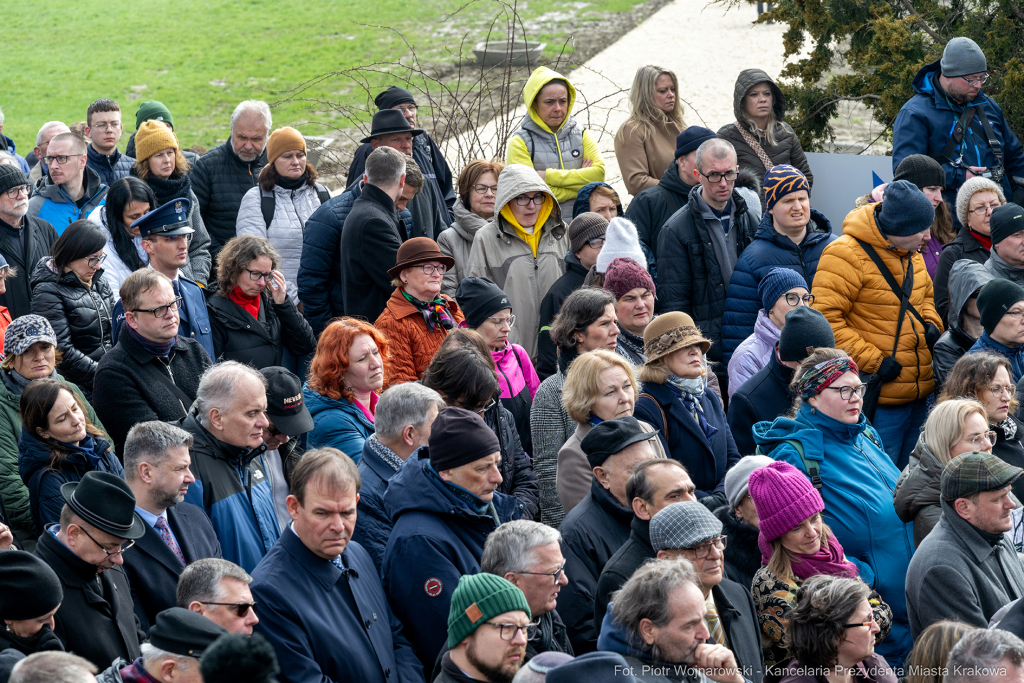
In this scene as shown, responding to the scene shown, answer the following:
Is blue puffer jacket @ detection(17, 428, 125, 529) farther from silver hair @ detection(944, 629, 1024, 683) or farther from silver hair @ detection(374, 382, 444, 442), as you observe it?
silver hair @ detection(944, 629, 1024, 683)

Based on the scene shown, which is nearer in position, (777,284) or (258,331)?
(777,284)

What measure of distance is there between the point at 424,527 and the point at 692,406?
1814 millimetres

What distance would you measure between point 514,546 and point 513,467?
1.46 metres

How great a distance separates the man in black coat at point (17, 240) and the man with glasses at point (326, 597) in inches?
150

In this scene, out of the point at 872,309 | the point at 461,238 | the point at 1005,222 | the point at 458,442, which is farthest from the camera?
the point at 461,238

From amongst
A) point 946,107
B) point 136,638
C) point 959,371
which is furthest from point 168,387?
point 946,107

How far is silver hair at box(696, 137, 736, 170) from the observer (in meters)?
6.93

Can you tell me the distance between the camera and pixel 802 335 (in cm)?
540

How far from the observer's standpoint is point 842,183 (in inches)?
362

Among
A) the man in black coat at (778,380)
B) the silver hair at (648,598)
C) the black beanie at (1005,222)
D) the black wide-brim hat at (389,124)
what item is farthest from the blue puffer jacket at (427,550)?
the black wide-brim hat at (389,124)

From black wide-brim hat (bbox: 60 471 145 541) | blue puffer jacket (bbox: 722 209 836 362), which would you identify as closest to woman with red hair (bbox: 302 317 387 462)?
black wide-brim hat (bbox: 60 471 145 541)

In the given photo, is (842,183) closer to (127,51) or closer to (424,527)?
(424,527)

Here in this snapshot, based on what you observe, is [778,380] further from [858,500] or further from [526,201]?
[526,201]

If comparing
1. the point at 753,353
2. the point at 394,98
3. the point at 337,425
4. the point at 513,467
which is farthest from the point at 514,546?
the point at 394,98
